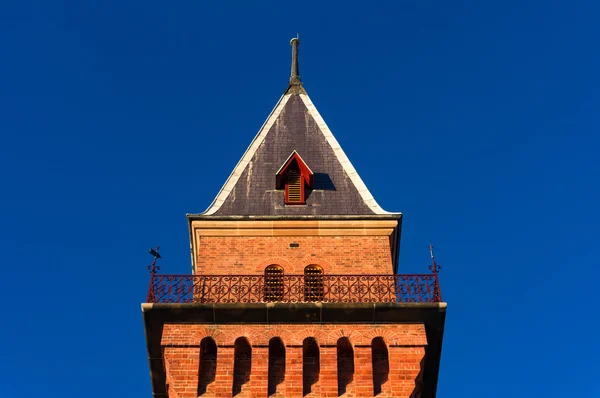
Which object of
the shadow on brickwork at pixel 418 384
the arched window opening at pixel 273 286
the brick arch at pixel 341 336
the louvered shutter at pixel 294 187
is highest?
the louvered shutter at pixel 294 187

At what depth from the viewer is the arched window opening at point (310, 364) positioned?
70.0ft

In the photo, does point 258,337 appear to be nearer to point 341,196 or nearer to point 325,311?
point 325,311

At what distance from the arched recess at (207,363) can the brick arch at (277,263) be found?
3.09 metres

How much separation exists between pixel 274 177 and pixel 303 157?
152 centimetres

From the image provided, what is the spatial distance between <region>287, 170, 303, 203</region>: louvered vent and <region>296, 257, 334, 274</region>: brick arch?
289cm

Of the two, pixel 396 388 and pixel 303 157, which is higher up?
pixel 303 157

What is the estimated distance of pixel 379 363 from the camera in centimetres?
2184

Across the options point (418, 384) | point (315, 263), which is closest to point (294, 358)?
point (418, 384)

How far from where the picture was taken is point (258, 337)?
861 inches

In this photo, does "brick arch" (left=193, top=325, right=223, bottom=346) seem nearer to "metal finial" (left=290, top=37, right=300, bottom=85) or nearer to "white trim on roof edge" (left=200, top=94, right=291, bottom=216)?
"white trim on roof edge" (left=200, top=94, right=291, bottom=216)

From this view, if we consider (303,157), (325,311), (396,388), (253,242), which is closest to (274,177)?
(303,157)

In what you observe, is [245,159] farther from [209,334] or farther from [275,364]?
[275,364]

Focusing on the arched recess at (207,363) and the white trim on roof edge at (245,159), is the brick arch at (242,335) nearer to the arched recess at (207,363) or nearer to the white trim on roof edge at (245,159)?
the arched recess at (207,363)

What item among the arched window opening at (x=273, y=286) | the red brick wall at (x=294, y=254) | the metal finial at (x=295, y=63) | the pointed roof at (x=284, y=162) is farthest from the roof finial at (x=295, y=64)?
the arched window opening at (x=273, y=286)
